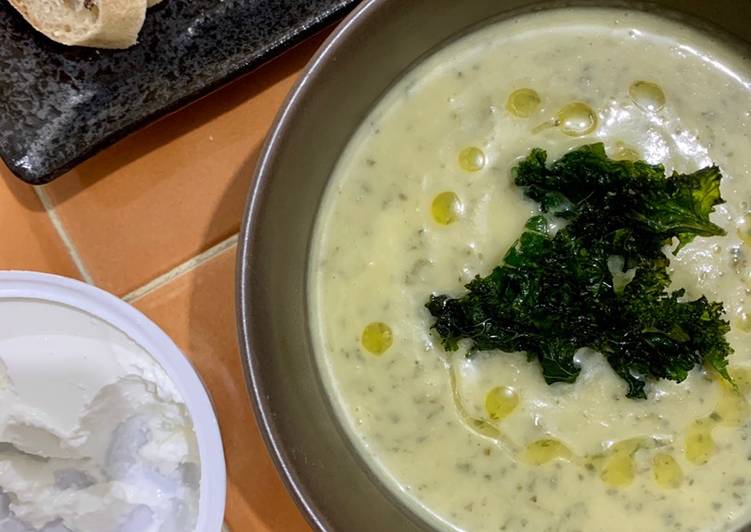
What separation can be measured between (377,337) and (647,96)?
465 mm

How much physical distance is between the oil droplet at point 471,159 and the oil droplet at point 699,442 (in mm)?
428

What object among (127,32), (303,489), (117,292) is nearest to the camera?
(303,489)

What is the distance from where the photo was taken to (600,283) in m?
1.09

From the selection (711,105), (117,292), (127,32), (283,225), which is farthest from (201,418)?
(711,105)

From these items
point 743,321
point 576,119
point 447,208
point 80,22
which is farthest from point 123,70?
point 743,321

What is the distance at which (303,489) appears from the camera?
1.10m

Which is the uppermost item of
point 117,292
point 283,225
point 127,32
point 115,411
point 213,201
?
point 127,32

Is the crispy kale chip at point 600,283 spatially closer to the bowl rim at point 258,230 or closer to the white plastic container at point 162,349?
the bowl rim at point 258,230

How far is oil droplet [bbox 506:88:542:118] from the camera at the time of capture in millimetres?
1149

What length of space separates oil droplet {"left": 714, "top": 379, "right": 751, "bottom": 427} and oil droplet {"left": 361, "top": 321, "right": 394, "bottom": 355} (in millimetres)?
426

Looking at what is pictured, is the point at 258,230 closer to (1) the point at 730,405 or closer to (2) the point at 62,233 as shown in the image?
(2) the point at 62,233

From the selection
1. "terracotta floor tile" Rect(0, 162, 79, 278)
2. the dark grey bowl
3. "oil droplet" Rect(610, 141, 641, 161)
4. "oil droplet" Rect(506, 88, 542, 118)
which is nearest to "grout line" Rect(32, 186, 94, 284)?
"terracotta floor tile" Rect(0, 162, 79, 278)

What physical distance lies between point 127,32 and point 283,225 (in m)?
0.40

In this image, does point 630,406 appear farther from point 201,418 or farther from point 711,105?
point 201,418
